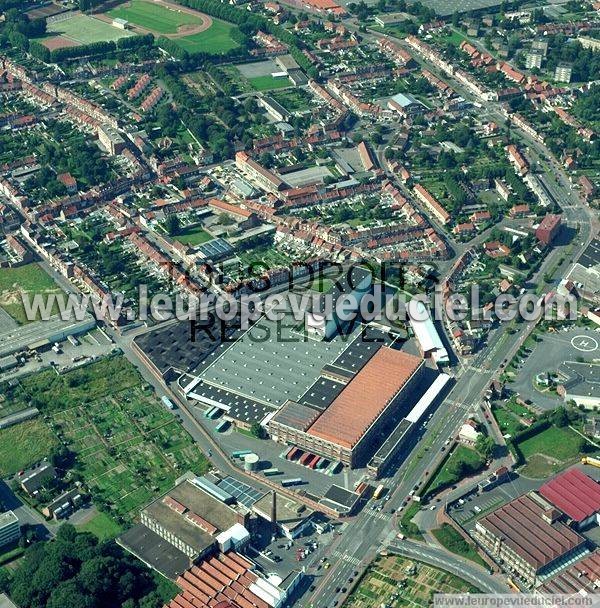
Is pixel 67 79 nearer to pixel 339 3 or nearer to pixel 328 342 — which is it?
pixel 339 3

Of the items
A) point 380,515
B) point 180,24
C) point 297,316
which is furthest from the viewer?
point 180,24

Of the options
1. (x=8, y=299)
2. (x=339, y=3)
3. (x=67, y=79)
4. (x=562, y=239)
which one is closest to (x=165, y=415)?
(x=8, y=299)

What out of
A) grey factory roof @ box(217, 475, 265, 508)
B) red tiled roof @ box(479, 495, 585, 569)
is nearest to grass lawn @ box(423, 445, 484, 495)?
red tiled roof @ box(479, 495, 585, 569)

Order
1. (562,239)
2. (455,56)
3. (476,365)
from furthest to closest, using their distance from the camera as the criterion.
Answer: (455,56)
(562,239)
(476,365)

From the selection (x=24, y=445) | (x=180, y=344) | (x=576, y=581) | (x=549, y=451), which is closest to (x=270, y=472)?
(x=180, y=344)

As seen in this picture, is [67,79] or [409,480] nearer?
[409,480]

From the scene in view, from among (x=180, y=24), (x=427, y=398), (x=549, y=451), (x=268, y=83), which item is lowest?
(x=549, y=451)

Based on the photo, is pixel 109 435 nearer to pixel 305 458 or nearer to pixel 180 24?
pixel 305 458

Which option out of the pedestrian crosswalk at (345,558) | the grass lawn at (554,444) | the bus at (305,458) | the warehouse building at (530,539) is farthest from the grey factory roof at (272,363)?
the warehouse building at (530,539)
